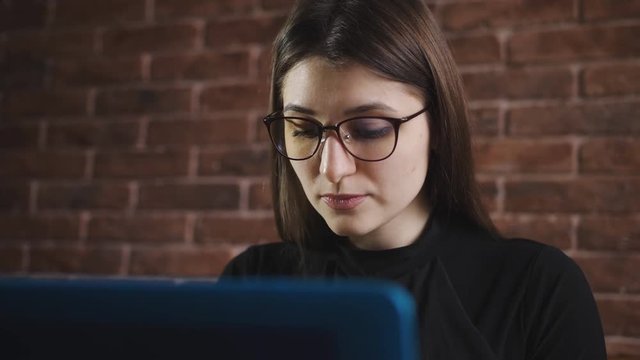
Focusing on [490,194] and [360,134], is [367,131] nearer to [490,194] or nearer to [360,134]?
[360,134]

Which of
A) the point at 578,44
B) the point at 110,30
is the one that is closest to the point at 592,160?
the point at 578,44

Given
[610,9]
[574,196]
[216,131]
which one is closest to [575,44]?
[610,9]

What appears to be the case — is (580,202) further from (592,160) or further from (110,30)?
(110,30)

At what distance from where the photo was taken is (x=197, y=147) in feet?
6.19

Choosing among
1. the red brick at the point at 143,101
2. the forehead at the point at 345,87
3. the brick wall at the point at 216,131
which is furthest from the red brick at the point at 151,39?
the forehead at the point at 345,87

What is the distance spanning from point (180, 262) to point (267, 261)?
0.66m

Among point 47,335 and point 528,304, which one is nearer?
point 47,335

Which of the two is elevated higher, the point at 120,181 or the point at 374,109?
the point at 374,109

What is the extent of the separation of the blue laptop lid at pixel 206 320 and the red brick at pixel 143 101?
5.14ft

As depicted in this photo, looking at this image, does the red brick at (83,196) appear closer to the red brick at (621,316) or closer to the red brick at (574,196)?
the red brick at (574,196)

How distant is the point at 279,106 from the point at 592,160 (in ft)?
2.62

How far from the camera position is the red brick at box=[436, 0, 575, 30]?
157cm

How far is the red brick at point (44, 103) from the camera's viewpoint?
2.03 m

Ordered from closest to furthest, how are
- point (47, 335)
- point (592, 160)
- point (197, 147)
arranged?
point (47, 335), point (592, 160), point (197, 147)
